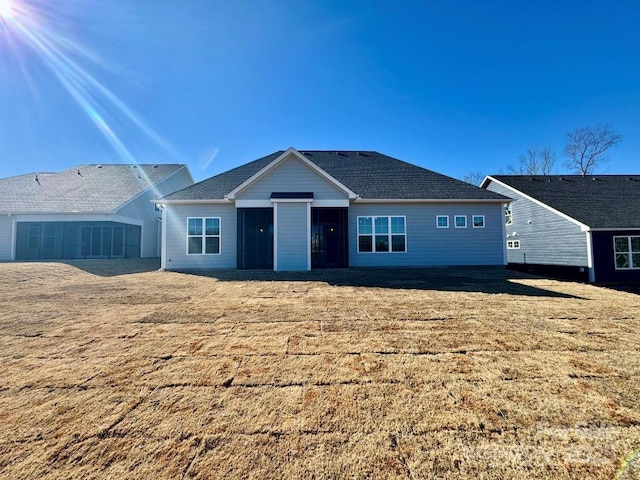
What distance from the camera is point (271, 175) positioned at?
1227cm

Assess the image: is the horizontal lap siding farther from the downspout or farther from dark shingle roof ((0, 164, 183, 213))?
dark shingle roof ((0, 164, 183, 213))

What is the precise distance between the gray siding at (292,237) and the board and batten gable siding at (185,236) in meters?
2.53

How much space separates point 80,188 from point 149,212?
428cm

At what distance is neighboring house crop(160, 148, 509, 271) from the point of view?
1221cm

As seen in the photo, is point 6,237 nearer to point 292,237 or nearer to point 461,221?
point 292,237

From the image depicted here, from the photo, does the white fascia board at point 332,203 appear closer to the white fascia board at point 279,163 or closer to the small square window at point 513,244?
the white fascia board at point 279,163

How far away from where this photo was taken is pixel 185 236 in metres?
13.0

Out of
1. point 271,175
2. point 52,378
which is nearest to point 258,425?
point 52,378

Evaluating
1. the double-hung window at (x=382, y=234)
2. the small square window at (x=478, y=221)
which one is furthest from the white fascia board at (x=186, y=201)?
the small square window at (x=478, y=221)

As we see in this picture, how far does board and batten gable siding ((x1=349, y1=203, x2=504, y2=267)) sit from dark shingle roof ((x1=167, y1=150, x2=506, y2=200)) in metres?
0.60

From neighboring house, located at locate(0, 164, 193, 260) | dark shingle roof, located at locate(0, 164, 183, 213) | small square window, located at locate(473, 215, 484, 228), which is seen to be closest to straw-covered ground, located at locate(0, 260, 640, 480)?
small square window, located at locate(473, 215, 484, 228)

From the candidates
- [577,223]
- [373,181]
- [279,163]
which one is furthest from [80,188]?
[577,223]

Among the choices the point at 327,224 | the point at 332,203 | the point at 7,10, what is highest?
the point at 7,10

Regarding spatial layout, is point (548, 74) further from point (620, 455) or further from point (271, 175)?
point (620, 455)
